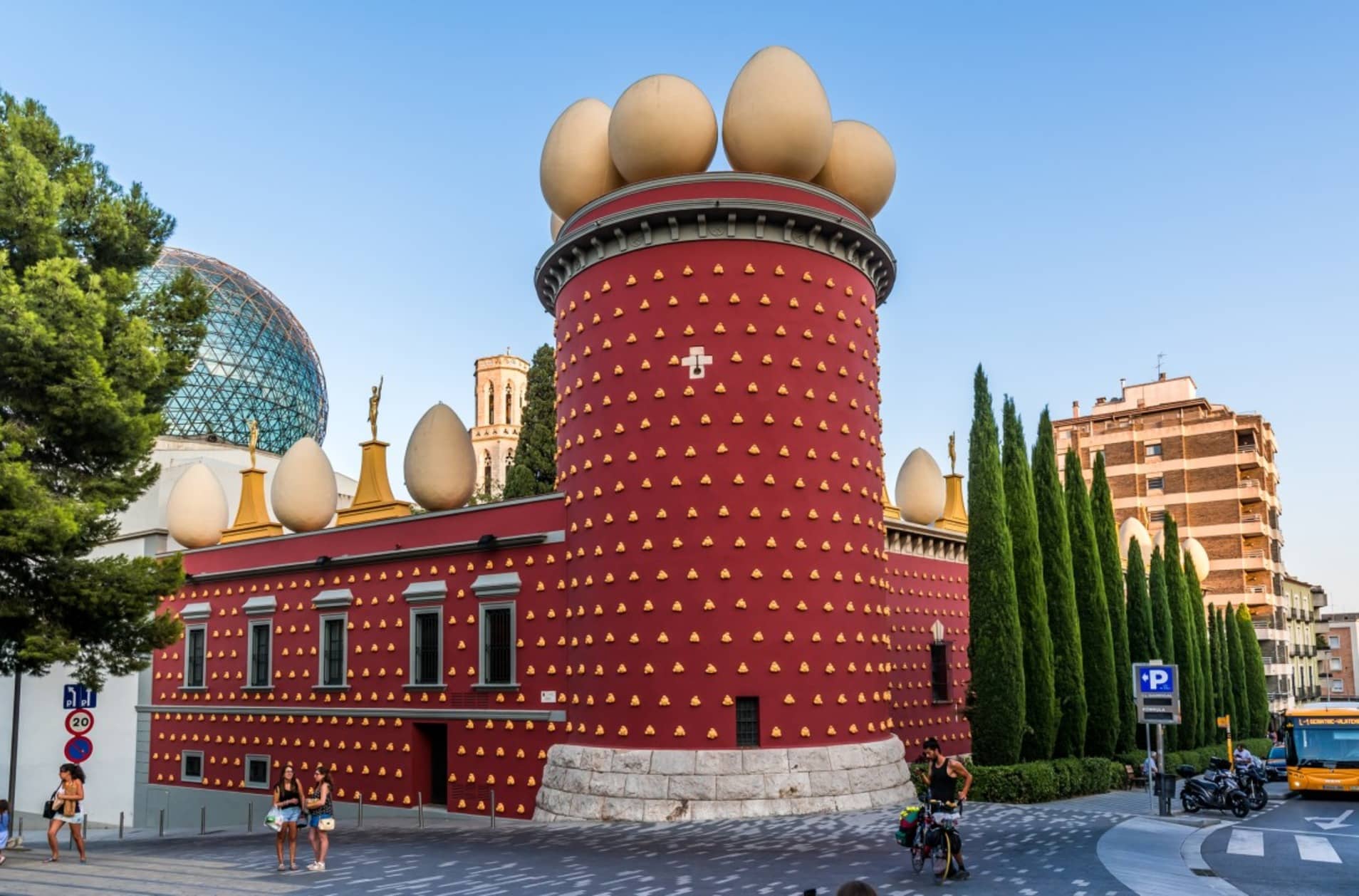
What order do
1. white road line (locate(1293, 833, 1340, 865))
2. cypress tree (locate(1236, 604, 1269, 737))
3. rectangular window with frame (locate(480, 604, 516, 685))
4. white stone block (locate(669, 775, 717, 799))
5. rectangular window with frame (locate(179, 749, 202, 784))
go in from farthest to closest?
cypress tree (locate(1236, 604, 1269, 737)) → rectangular window with frame (locate(179, 749, 202, 784)) → rectangular window with frame (locate(480, 604, 516, 685)) → white stone block (locate(669, 775, 717, 799)) → white road line (locate(1293, 833, 1340, 865))

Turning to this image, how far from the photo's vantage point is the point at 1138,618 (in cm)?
3431

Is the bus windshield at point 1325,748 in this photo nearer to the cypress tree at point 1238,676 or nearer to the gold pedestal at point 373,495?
the cypress tree at point 1238,676

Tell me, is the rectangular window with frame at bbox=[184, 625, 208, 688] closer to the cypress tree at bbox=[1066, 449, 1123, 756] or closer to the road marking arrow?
the cypress tree at bbox=[1066, 449, 1123, 756]

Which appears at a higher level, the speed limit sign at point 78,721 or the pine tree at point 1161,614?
the pine tree at point 1161,614

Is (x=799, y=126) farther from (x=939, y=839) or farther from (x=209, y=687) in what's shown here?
(x=209, y=687)

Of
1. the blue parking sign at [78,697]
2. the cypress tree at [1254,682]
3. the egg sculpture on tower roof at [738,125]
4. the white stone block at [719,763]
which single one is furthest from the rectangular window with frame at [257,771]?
the cypress tree at [1254,682]

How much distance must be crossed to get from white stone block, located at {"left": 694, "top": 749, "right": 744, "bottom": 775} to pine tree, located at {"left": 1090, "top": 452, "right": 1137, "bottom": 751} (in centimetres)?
1485

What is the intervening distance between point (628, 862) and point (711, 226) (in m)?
12.5

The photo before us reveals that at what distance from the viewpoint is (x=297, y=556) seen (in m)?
29.7

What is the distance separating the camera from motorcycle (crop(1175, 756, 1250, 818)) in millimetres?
22547

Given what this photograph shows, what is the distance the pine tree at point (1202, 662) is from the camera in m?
39.2

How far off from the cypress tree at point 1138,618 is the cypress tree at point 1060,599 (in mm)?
6024

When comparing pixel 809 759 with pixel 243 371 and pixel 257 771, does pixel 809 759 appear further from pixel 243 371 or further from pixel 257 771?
pixel 243 371

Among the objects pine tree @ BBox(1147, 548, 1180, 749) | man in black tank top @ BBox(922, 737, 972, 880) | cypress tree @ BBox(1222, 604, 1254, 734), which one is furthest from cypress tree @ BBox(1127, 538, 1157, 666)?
man in black tank top @ BBox(922, 737, 972, 880)
